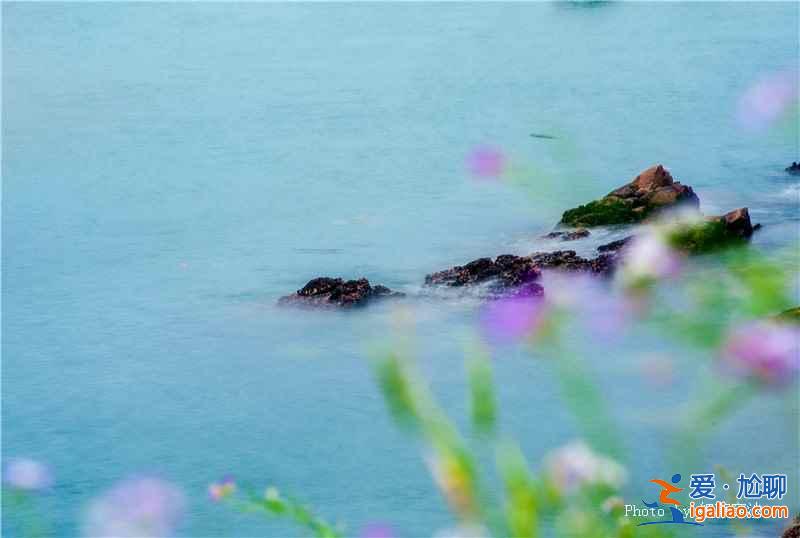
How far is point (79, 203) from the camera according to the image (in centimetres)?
1875

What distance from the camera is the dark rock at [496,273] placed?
12836 millimetres

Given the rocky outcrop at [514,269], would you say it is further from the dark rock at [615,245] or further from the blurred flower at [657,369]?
the blurred flower at [657,369]

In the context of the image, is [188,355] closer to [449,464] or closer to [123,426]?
[123,426]

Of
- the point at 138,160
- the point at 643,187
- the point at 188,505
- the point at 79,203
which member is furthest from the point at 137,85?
the point at 188,505

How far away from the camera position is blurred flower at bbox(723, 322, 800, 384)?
91.1 inches

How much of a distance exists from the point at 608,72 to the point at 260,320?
14.5 metres

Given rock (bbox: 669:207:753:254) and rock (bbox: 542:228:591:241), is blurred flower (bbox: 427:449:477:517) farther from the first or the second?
rock (bbox: 542:228:591:241)

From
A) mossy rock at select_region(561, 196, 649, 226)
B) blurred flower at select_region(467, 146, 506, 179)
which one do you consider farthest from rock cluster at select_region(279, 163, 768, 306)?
blurred flower at select_region(467, 146, 506, 179)

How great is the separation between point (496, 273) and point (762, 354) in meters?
10.7

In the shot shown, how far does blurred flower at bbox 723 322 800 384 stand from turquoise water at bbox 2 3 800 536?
44 centimetres

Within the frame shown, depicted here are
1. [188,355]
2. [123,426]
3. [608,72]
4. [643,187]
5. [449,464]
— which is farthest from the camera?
[608,72]

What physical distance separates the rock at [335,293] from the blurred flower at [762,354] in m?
10.4

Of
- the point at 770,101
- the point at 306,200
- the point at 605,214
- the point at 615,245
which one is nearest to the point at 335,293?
the point at 615,245

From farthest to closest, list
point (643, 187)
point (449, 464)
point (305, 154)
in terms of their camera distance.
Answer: point (305, 154), point (643, 187), point (449, 464)
